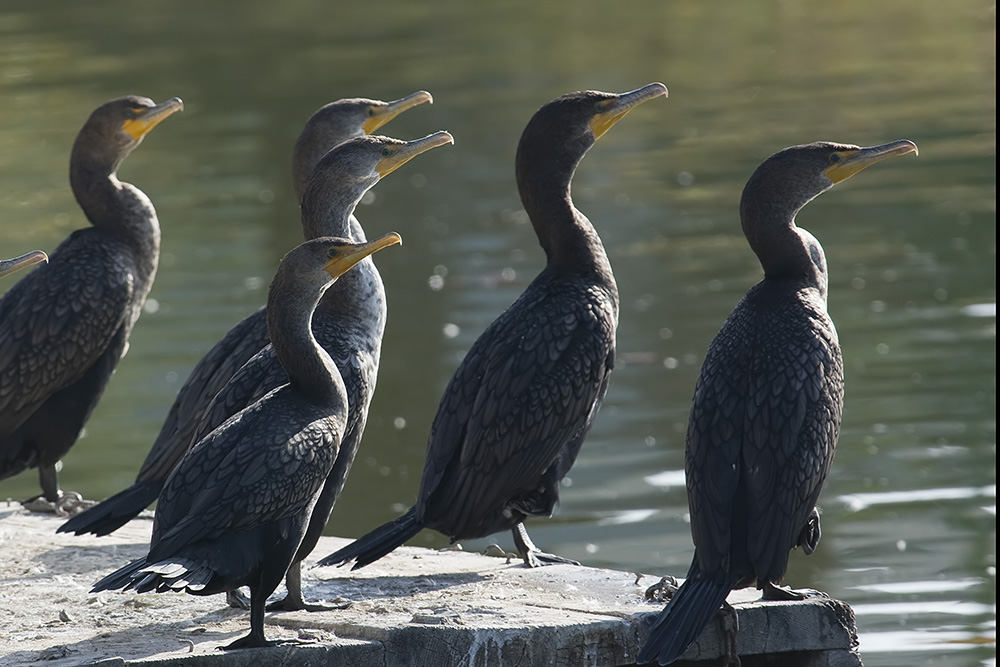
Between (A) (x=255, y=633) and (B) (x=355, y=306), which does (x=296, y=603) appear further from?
(B) (x=355, y=306)

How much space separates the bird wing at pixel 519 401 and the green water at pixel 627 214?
5.92ft

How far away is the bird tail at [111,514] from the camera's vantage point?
5.27 m

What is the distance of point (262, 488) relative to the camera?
175 inches

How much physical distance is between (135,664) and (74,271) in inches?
102

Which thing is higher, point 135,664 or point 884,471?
point 884,471

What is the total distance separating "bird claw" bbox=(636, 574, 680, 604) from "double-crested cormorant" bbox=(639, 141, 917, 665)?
297 mm

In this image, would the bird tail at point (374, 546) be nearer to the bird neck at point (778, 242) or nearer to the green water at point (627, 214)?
the bird neck at point (778, 242)

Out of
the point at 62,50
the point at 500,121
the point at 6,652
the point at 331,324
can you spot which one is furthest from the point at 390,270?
the point at 62,50

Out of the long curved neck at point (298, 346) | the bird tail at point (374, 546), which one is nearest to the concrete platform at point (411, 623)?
the bird tail at point (374, 546)

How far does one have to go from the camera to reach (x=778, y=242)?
5324 mm

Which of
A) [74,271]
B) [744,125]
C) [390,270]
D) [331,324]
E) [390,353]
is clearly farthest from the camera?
[744,125]

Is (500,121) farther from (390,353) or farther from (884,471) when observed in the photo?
(884,471)

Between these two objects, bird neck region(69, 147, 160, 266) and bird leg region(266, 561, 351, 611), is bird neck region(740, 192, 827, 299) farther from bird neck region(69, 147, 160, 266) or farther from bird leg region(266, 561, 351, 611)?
bird neck region(69, 147, 160, 266)

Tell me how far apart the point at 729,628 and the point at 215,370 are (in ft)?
7.08
